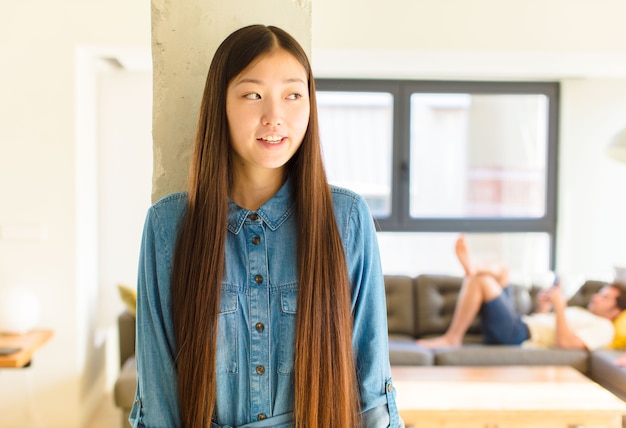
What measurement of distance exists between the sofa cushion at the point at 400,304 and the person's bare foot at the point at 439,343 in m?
0.26

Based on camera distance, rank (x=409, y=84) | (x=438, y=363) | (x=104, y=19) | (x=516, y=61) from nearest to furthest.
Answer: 1. (x=104, y=19)
2. (x=438, y=363)
3. (x=516, y=61)
4. (x=409, y=84)

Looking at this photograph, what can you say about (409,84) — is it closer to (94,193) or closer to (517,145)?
(517,145)

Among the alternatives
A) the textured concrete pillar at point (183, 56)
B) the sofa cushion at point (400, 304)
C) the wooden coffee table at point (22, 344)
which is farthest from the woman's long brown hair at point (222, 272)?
the sofa cushion at point (400, 304)

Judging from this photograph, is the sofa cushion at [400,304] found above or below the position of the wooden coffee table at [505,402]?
above

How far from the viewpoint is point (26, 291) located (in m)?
3.89

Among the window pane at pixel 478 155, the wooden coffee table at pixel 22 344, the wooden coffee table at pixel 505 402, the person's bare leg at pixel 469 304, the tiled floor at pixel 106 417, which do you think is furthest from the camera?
the window pane at pixel 478 155

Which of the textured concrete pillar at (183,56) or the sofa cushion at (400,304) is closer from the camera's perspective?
the textured concrete pillar at (183,56)

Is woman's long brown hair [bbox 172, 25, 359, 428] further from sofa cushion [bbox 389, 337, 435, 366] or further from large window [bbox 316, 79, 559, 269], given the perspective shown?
large window [bbox 316, 79, 559, 269]

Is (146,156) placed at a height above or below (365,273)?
above

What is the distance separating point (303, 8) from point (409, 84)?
154 inches

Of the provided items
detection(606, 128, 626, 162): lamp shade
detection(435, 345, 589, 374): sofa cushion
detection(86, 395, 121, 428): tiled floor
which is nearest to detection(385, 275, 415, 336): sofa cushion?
detection(435, 345, 589, 374): sofa cushion

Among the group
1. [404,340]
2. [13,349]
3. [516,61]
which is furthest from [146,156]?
[516,61]

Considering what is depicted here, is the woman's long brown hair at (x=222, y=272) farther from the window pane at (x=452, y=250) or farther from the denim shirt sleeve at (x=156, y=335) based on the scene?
the window pane at (x=452, y=250)

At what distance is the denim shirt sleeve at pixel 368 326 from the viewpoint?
1297mm
